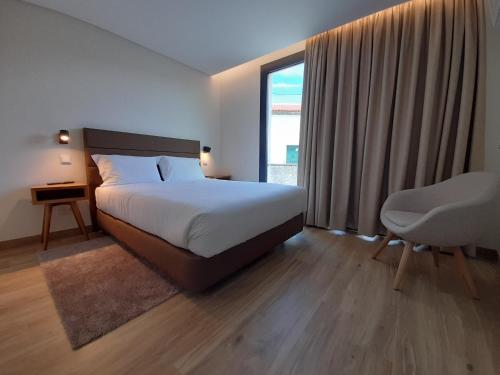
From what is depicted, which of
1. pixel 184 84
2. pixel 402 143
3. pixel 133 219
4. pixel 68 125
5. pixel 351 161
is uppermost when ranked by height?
pixel 184 84

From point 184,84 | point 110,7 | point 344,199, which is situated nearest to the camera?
point 110,7

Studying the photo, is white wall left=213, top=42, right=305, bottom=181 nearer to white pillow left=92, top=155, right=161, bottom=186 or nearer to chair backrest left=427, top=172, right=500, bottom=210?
white pillow left=92, top=155, right=161, bottom=186

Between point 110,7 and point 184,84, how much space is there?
143cm

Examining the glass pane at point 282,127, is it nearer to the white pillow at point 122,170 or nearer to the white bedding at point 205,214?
the white bedding at point 205,214

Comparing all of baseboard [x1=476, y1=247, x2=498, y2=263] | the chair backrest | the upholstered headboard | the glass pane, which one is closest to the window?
the glass pane

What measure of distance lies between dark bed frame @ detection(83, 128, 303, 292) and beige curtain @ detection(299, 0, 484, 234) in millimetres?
867

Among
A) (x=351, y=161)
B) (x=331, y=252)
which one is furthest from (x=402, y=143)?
(x=331, y=252)

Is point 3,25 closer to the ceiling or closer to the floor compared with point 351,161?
closer to the ceiling

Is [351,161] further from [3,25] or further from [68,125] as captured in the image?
[3,25]

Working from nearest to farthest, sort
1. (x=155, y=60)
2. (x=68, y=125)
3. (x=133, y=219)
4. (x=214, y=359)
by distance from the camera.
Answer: (x=214, y=359), (x=133, y=219), (x=68, y=125), (x=155, y=60)

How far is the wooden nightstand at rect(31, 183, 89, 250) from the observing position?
2.08 meters

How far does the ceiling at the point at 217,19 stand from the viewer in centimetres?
212

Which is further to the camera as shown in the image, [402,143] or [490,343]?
[402,143]

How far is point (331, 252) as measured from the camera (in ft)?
7.07
